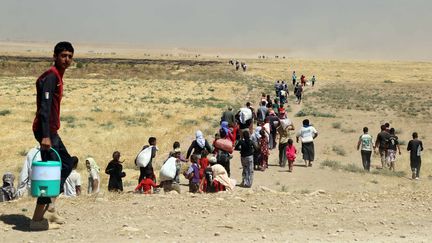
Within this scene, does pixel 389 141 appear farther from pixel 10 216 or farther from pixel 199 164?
pixel 10 216

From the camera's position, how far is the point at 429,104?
132 ft

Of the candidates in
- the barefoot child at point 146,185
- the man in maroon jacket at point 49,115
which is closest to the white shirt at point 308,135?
the barefoot child at point 146,185

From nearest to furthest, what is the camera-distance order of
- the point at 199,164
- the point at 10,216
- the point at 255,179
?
the point at 10,216 → the point at 199,164 → the point at 255,179

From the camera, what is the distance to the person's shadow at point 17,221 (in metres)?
6.88

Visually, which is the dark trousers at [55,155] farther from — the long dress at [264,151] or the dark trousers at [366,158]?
the dark trousers at [366,158]

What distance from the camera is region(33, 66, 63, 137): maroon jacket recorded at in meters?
6.16

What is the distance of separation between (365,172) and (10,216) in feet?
38.4

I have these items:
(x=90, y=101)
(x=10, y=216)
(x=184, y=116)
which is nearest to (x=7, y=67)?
(x=90, y=101)

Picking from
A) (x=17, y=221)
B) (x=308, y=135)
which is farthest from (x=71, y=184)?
(x=308, y=135)

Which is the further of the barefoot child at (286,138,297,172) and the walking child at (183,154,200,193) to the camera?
the barefoot child at (286,138,297,172)

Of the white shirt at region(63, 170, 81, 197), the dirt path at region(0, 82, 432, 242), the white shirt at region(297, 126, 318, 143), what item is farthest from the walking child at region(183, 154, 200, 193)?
the white shirt at region(297, 126, 318, 143)

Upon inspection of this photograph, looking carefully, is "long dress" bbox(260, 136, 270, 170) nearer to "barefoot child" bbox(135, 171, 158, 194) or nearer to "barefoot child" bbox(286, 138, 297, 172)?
"barefoot child" bbox(286, 138, 297, 172)

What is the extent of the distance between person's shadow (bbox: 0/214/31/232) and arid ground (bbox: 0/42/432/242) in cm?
1

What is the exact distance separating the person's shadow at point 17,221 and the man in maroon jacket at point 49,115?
0.21 metres
